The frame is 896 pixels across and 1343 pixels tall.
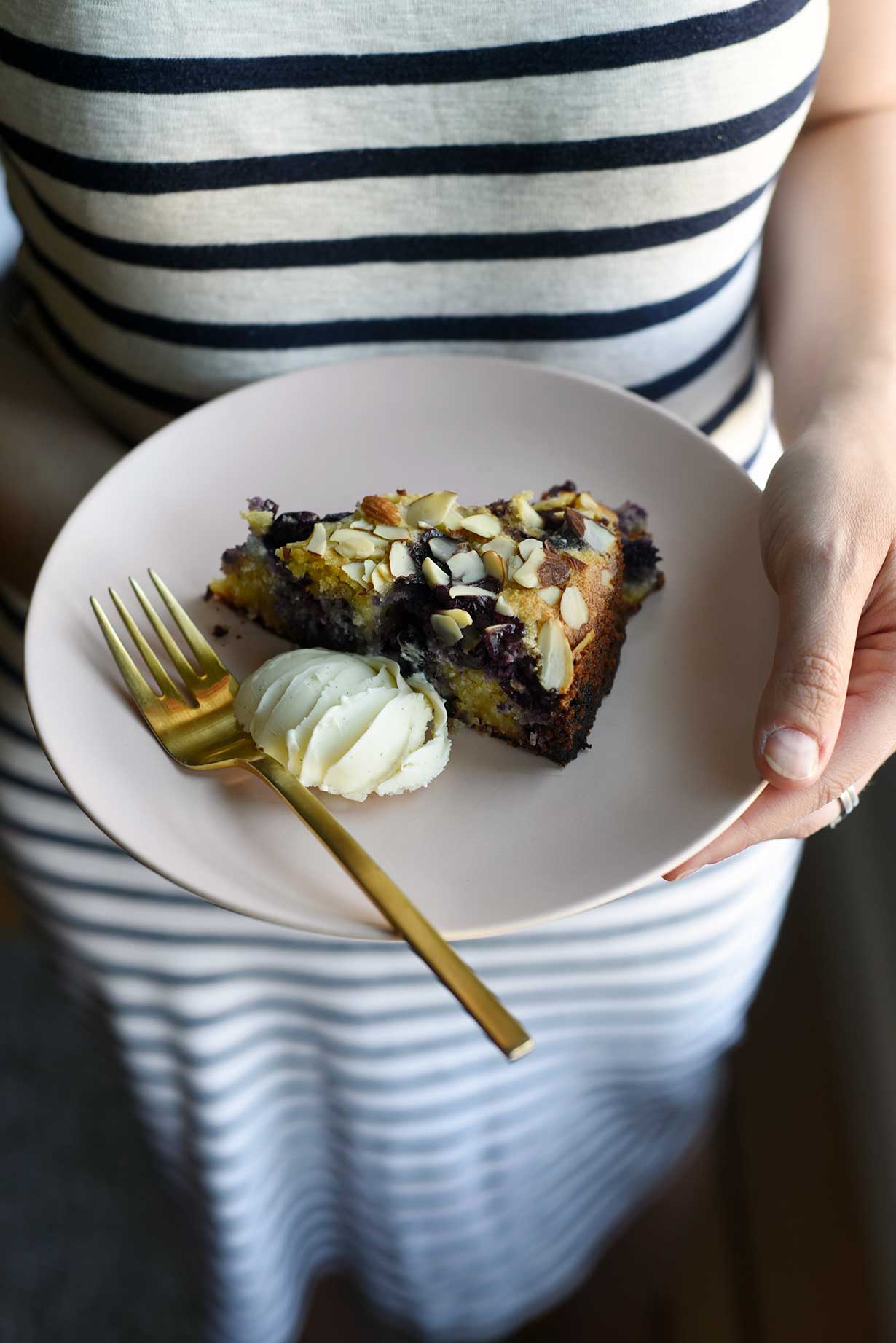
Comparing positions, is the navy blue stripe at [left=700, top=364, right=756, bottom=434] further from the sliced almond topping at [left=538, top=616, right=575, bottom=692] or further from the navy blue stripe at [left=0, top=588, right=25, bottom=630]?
the navy blue stripe at [left=0, top=588, right=25, bottom=630]

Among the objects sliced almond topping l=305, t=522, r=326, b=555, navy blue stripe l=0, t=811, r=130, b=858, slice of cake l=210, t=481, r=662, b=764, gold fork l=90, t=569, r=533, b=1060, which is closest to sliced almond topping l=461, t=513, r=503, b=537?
slice of cake l=210, t=481, r=662, b=764

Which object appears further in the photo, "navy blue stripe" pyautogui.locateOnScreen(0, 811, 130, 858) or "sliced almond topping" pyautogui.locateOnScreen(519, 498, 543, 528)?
"navy blue stripe" pyautogui.locateOnScreen(0, 811, 130, 858)

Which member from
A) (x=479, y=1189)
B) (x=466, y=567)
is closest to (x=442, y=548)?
(x=466, y=567)

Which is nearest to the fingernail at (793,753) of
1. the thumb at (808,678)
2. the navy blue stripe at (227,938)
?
the thumb at (808,678)

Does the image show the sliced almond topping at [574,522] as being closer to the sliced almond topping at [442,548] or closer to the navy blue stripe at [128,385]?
the sliced almond topping at [442,548]

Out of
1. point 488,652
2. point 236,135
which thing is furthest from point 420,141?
point 488,652

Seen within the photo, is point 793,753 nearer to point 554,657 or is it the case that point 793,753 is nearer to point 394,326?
point 554,657

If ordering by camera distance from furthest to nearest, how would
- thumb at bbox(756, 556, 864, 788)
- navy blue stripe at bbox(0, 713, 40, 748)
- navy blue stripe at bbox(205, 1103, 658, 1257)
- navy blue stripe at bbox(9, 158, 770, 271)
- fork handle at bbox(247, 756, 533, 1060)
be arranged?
1. navy blue stripe at bbox(205, 1103, 658, 1257)
2. navy blue stripe at bbox(0, 713, 40, 748)
3. navy blue stripe at bbox(9, 158, 770, 271)
4. thumb at bbox(756, 556, 864, 788)
5. fork handle at bbox(247, 756, 533, 1060)

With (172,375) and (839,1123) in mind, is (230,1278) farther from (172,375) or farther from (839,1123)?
A: (172,375)
